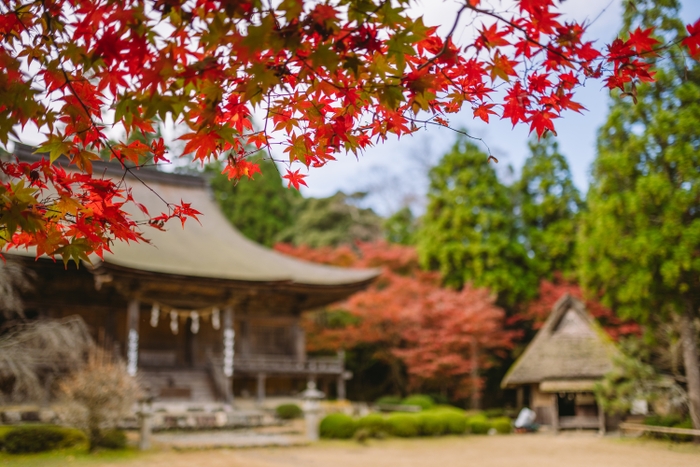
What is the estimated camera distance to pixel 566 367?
15.9 meters

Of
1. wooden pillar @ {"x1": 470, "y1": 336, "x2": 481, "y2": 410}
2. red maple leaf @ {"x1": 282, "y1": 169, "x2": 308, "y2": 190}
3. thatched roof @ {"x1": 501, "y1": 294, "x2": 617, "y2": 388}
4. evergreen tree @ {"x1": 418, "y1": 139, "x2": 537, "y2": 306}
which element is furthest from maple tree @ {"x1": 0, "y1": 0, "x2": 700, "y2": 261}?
evergreen tree @ {"x1": 418, "y1": 139, "x2": 537, "y2": 306}

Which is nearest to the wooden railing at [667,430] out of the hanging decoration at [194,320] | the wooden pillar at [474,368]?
the wooden pillar at [474,368]

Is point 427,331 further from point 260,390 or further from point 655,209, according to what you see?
point 655,209

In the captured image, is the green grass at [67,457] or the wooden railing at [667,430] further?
the wooden railing at [667,430]

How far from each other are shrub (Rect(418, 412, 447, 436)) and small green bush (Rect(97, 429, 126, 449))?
22.4 ft

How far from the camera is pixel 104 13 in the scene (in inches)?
88.4

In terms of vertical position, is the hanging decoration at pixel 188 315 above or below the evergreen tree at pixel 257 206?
below

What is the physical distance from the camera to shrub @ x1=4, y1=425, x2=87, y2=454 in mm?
8703

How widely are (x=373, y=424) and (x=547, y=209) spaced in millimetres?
13708

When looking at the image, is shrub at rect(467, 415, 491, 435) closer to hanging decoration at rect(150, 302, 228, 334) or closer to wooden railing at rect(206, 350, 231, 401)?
wooden railing at rect(206, 350, 231, 401)

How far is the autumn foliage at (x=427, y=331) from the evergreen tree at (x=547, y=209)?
310cm

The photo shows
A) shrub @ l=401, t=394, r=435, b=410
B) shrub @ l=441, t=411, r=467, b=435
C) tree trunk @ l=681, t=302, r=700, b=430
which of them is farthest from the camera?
shrub @ l=401, t=394, r=435, b=410

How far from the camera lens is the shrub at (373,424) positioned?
506 inches

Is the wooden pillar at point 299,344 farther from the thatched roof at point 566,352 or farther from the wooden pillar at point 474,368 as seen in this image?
the thatched roof at point 566,352
